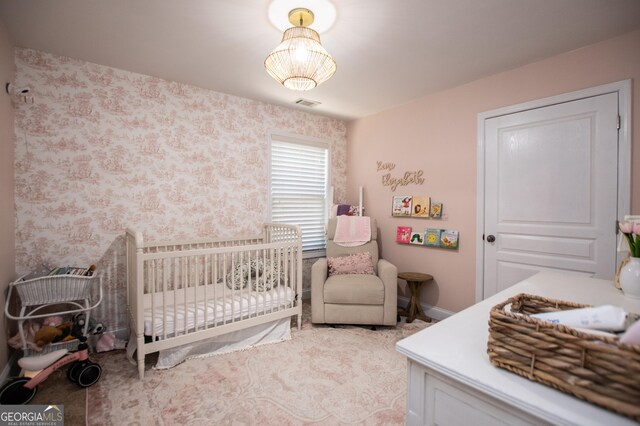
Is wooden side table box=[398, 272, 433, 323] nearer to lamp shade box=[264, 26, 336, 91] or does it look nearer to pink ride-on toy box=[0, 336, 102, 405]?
lamp shade box=[264, 26, 336, 91]

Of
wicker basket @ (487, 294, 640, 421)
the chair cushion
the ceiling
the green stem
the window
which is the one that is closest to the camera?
wicker basket @ (487, 294, 640, 421)

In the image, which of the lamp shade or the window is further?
the window

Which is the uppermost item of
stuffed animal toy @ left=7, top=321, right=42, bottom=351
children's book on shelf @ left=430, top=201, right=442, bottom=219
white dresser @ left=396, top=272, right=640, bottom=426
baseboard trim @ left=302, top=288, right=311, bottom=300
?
children's book on shelf @ left=430, top=201, right=442, bottom=219

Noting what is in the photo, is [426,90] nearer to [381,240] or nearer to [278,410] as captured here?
[381,240]

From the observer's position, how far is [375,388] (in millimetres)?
1920

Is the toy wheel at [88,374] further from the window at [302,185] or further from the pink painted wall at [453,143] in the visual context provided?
the pink painted wall at [453,143]

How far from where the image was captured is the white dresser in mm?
589

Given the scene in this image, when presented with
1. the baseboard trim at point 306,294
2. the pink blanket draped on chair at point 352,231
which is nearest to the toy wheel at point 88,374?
the baseboard trim at point 306,294

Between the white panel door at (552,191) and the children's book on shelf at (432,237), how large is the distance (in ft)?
1.49

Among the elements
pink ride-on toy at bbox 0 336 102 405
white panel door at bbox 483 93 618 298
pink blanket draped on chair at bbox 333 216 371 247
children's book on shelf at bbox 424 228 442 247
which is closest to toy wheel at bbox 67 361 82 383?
pink ride-on toy at bbox 0 336 102 405

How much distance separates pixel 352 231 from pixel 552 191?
188 cm

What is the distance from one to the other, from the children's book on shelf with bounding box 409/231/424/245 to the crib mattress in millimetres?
1480

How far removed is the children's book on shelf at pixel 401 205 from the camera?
3.34m

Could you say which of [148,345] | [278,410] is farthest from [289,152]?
[278,410]
